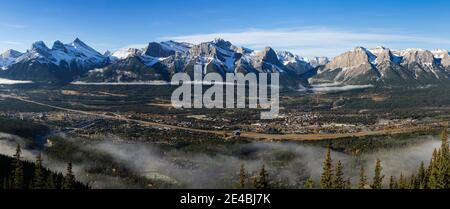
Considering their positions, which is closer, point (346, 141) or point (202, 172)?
point (202, 172)

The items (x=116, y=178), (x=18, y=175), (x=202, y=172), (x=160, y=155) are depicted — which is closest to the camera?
(x=18, y=175)

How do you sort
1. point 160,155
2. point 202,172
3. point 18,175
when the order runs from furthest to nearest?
point 160,155 < point 202,172 < point 18,175
